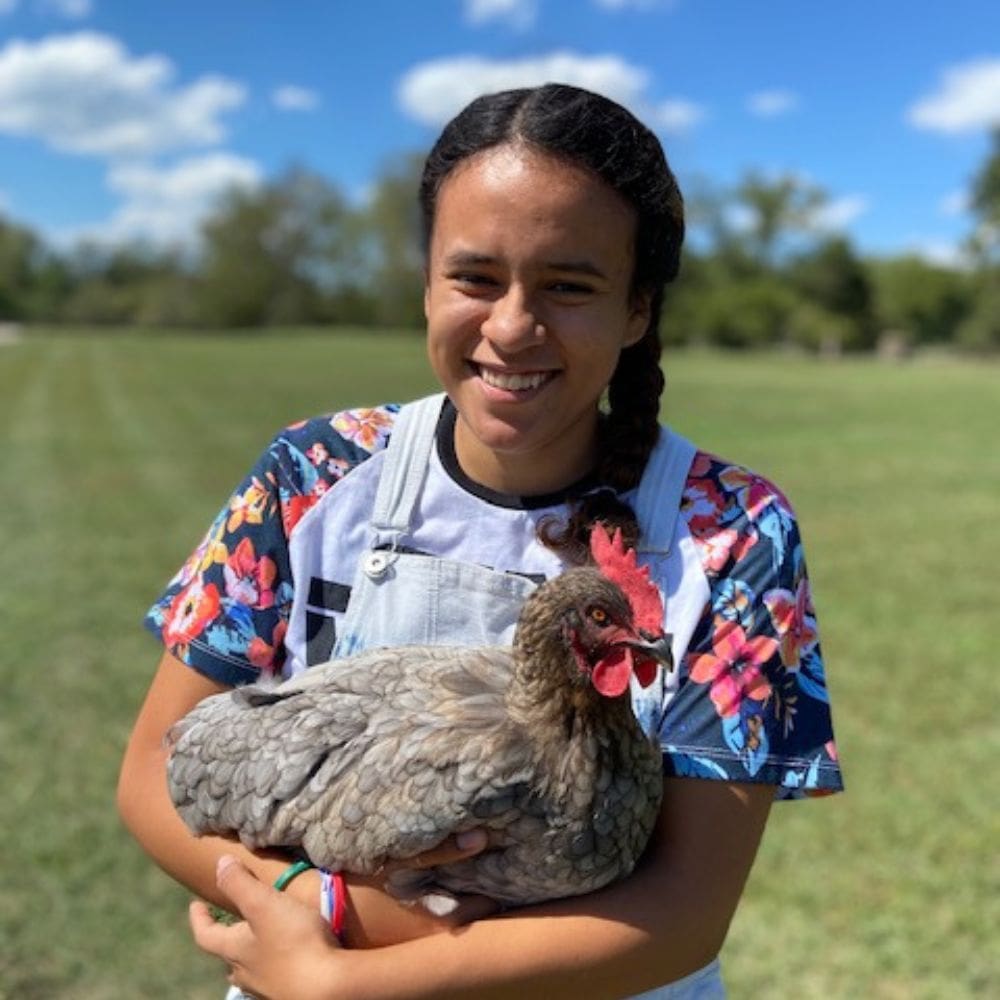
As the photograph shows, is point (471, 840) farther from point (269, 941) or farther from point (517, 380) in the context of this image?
point (517, 380)

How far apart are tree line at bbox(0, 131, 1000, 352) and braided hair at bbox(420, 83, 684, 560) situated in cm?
7989

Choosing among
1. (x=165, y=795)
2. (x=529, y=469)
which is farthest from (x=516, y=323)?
(x=165, y=795)

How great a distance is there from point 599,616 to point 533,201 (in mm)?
732

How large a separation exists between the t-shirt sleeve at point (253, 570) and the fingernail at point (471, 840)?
593 mm

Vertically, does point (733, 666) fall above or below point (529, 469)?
below

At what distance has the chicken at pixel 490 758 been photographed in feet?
6.07

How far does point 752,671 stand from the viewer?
2008mm

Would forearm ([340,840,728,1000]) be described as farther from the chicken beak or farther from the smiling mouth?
the smiling mouth

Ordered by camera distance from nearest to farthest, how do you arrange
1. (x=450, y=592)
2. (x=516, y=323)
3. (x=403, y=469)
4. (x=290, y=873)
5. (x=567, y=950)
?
1. (x=567, y=950)
2. (x=290, y=873)
3. (x=516, y=323)
4. (x=450, y=592)
5. (x=403, y=469)

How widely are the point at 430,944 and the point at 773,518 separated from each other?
0.96 metres

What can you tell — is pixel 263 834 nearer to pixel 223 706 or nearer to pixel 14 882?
pixel 223 706

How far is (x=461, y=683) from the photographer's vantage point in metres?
1.99

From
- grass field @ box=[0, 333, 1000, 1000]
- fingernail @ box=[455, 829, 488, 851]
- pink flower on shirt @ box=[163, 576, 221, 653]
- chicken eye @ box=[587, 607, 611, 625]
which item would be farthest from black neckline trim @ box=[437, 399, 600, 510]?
grass field @ box=[0, 333, 1000, 1000]

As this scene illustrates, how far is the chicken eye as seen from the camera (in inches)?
74.7
